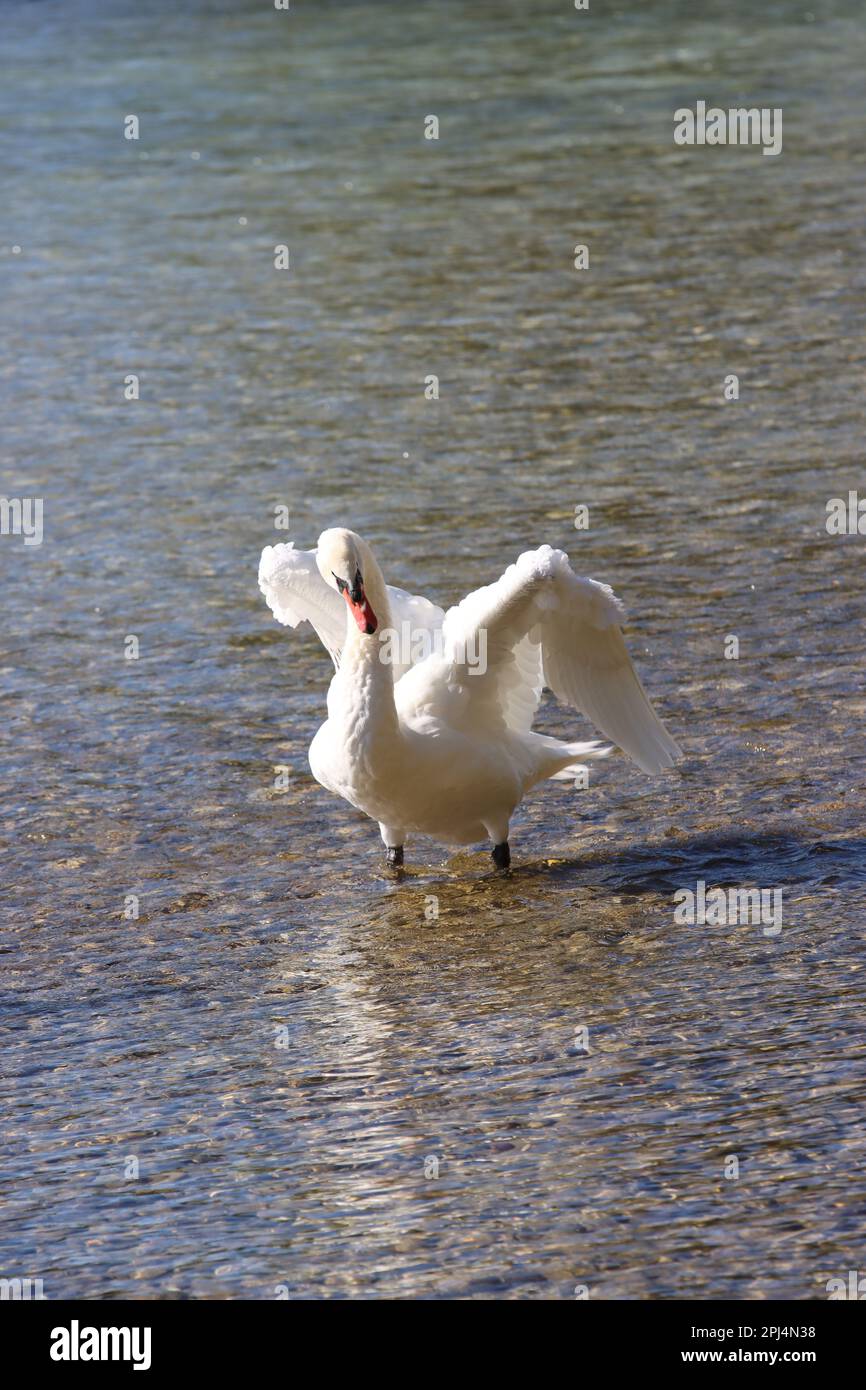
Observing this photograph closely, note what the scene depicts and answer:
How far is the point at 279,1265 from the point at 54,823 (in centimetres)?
388

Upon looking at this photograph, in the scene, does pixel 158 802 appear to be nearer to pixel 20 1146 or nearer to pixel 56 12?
pixel 20 1146

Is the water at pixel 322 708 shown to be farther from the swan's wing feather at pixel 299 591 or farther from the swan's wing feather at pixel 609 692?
the swan's wing feather at pixel 299 591

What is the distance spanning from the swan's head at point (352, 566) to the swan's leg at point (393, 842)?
95cm

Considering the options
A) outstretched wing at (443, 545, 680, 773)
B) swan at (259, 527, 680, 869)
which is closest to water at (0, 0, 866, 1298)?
swan at (259, 527, 680, 869)

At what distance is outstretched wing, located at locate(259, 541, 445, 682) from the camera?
29.2 feet

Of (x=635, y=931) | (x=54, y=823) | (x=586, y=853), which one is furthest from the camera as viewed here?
(x=54, y=823)

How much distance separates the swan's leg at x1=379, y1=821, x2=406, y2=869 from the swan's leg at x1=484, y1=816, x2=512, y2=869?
A: 0.38 m

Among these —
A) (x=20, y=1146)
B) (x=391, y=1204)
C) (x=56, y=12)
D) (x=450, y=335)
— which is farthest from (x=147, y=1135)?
(x=56, y=12)

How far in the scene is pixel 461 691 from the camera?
8.38 m

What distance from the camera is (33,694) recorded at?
35.3ft

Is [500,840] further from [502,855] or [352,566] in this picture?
[352,566]

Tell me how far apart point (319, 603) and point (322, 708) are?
140 centimetres

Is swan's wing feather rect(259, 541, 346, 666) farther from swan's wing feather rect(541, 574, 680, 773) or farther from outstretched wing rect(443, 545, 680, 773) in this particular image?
swan's wing feather rect(541, 574, 680, 773)

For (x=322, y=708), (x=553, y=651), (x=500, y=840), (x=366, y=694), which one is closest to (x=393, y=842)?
(x=500, y=840)
